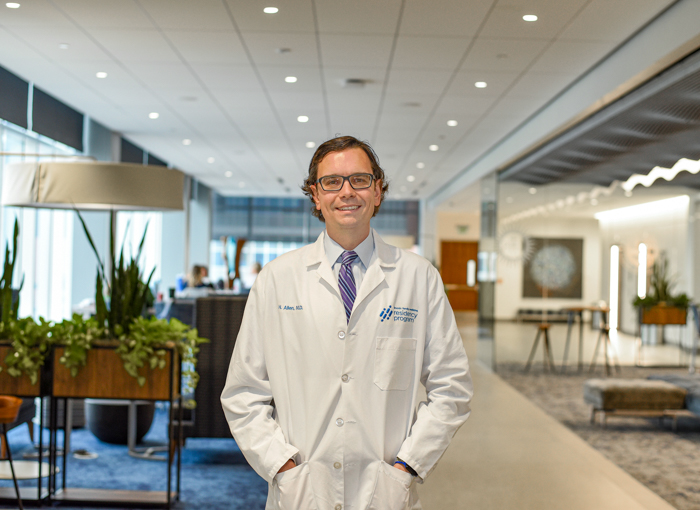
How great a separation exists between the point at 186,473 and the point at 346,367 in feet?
10.3

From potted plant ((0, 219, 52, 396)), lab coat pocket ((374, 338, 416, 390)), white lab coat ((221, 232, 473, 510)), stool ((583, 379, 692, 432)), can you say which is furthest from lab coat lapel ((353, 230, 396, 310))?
stool ((583, 379, 692, 432))

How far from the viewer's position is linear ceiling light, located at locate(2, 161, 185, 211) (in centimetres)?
426

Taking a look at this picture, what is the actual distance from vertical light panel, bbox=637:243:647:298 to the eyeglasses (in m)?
6.69

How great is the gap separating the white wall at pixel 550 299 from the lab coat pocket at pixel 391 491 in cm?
746

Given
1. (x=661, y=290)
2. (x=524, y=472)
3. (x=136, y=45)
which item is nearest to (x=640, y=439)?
(x=524, y=472)

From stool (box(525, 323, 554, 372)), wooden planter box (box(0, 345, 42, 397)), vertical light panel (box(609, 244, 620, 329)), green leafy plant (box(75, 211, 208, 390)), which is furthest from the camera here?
stool (box(525, 323, 554, 372))

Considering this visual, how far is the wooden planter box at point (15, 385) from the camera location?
145 inches

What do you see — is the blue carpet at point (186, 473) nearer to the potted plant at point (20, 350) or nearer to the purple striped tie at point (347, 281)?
the potted plant at point (20, 350)

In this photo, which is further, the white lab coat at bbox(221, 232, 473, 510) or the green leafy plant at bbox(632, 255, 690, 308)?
the green leafy plant at bbox(632, 255, 690, 308)

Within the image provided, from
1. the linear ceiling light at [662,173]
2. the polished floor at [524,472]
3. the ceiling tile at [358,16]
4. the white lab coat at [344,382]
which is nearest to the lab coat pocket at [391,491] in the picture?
the white lab coat at [344,382]

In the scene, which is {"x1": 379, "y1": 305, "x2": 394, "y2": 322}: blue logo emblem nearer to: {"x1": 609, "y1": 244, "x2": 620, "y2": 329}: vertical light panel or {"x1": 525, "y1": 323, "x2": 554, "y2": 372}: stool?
{"x1": 609, "y1": 244, "x2": 620, "y2": 329}: vertical light panel

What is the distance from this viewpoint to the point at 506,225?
9359 mm

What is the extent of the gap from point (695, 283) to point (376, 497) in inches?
236

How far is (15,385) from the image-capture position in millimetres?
3686
